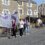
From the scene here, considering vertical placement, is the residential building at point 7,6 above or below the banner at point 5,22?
above

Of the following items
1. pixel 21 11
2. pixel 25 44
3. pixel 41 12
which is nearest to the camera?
pixel 25 44

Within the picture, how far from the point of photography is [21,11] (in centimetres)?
6262

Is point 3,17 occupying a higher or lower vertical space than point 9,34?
higher

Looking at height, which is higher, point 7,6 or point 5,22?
point 7,6

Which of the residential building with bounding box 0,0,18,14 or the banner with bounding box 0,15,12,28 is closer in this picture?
the banner with bounding box 0,15,12,28

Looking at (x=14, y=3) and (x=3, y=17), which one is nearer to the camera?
(x=3, y=17)

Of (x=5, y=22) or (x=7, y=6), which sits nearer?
(x=5, y=22)

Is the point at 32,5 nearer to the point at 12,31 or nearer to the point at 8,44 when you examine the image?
the point at 12,31

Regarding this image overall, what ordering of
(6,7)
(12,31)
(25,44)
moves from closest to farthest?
(25,44)
(12,31)
(6,7)

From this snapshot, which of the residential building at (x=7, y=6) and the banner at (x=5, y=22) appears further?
the residential building at (x=7, y=6)

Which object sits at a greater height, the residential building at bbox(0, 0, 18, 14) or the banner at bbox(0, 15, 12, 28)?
the residential building at bbox(0, 0, 18, 14)

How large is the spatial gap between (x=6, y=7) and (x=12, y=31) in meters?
24.2

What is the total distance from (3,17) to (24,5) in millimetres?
38577

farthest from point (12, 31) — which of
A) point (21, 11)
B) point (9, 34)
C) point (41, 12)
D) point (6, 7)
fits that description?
point (41, 12)
